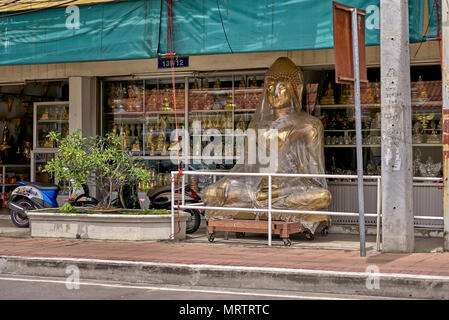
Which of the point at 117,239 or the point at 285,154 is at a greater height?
the point at 285,154

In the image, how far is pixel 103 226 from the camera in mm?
11844

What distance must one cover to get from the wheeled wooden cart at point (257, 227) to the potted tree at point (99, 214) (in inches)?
21.2

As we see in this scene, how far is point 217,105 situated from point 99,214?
156 inches

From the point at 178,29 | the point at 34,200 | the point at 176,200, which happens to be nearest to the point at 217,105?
the point at 176,200

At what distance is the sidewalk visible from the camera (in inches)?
326

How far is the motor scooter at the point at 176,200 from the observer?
12.8m

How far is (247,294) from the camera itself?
8188 mm

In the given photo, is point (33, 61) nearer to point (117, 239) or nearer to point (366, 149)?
point (117, 239)

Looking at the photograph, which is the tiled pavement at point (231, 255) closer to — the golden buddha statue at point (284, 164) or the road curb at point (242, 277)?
the road curb at point (242, 277)

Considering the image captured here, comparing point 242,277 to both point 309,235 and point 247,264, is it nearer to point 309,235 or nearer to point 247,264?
point 247,264

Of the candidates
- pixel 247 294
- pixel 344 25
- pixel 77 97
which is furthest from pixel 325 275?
pixel 77 97

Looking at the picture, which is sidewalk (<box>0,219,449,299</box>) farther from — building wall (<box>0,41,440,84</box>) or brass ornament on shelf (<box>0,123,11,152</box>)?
brass ornament on shelf (<box>0,123,11,152</box>)

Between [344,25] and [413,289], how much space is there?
137 inches

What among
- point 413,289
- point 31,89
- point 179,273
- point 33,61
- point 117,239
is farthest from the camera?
point 31,89
